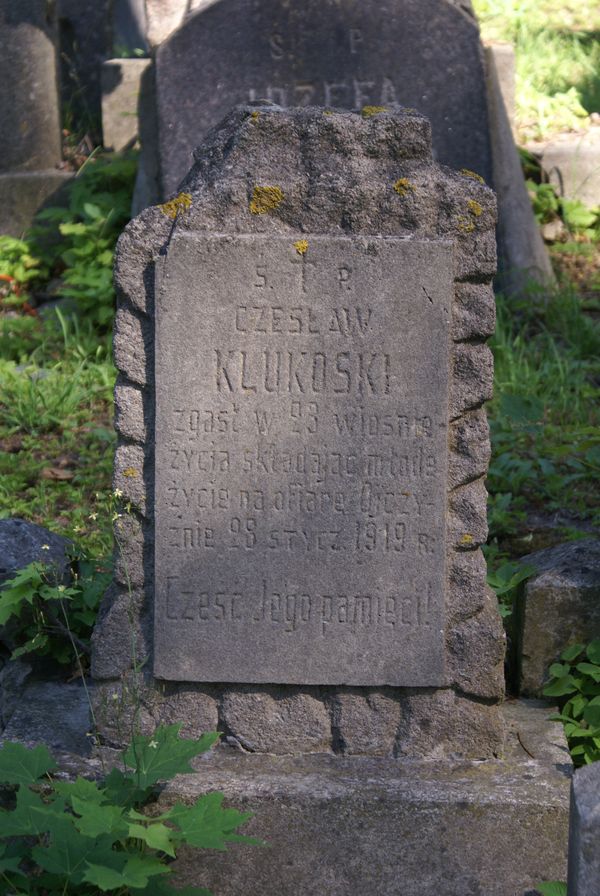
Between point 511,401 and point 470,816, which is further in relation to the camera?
point 511,401

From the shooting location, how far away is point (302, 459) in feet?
9.36

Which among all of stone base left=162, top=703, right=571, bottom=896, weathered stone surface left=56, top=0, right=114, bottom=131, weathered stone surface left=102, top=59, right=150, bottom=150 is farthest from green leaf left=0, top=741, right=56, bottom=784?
weathered stone surface left=56, top=0, right=114, bottom=131

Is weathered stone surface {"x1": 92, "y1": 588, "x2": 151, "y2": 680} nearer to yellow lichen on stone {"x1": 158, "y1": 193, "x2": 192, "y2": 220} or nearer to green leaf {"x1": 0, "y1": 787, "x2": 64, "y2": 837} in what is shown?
green leaf {"x1": 0, "y1": 787, "x2": 64, "y2": 837}

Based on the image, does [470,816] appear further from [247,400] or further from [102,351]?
[102,351]

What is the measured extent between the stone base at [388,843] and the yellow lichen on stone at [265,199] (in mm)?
1357

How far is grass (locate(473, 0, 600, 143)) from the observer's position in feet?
26.1

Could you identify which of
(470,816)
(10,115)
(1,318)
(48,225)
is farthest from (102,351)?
(470,816)

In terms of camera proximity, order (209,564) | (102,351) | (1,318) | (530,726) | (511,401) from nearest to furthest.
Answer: (209,564) → (530,726) → (511,401) → (102,351) → (1,318)

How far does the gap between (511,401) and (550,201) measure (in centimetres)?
300

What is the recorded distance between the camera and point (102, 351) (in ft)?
19.9

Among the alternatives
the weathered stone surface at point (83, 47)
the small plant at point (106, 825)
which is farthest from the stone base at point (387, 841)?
the weathered stone surface at point (83, 47)

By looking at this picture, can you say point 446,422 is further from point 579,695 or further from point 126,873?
point 126,873

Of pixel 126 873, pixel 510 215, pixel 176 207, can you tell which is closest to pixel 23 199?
pixel 510 215

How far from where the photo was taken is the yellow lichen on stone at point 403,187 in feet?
9.12
